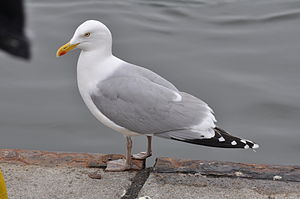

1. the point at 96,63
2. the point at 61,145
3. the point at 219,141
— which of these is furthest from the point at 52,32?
the point at 219,141

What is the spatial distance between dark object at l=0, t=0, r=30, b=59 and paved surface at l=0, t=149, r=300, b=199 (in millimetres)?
1573

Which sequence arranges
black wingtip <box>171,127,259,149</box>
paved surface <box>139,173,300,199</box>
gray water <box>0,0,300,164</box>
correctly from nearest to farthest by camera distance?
paved surface <box>139,173,300,199</box> < black wingtip <box>171,127,259,149</box> < gray water <box>0,0,300,164</box>

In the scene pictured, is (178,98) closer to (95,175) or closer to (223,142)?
(223,142)

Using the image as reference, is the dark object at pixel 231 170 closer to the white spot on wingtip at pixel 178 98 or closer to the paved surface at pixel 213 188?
the paved surface at pixel 213 188

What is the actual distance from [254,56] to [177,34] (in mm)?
835

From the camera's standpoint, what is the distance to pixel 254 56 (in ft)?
16.7

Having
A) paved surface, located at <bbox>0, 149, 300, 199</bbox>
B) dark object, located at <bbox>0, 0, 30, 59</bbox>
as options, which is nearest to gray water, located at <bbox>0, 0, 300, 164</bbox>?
paved surface, located at <bbox>0, 149, 300, 199</bbox>

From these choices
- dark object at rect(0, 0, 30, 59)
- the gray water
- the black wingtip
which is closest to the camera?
dark object at rect(0, 0, 30, 59)

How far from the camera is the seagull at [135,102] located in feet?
8.43

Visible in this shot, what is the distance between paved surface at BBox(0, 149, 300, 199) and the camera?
2424 millimetres

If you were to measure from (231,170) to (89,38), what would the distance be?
87cm

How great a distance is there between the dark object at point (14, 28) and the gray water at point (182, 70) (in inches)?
86.5

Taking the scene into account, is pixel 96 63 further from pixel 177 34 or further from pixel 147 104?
pixel 177 34

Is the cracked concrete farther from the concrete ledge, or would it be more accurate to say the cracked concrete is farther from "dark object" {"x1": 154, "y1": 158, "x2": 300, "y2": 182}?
"dark object" {"x1": 154, "y1": 158, "x2": 300, "y2": 182}
